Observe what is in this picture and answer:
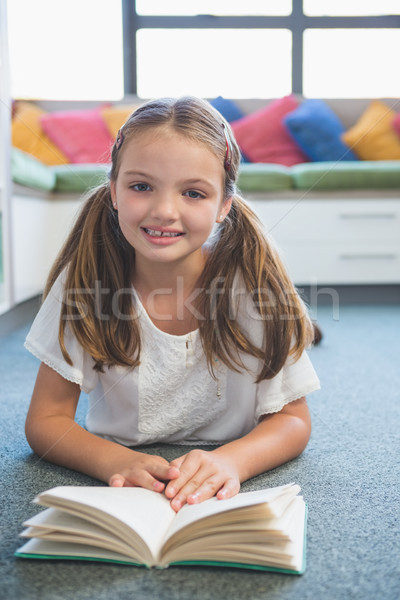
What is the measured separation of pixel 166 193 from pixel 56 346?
0.29 metres

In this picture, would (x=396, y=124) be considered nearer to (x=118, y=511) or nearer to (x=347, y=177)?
(x=347, y=177)

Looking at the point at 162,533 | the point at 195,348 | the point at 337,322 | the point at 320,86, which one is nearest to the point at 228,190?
the point at 195,348

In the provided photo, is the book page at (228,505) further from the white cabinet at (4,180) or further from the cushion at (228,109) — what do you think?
the cushion at (228,109)

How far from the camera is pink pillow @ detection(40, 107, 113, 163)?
309 cm

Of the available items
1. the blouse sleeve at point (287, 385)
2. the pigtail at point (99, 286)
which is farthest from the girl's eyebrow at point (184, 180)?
the blouse sleeve at point (287, 385)

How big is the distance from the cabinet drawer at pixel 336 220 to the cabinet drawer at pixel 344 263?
0.04 metres

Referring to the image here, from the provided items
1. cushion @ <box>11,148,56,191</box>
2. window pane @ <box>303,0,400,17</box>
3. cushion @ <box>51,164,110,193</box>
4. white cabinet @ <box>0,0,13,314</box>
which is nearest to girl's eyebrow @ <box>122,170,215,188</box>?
white cabinet @ <box>0,0,13,314</box>

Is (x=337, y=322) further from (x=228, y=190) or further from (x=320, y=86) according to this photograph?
(x=320, y=86)

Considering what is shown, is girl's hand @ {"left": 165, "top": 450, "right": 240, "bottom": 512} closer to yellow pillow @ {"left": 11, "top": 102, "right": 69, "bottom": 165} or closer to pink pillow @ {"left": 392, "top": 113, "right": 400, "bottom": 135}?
yellow pillow @ {"left": 11, "top": 102, "right": 69, "bottom": 165}

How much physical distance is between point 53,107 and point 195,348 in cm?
275

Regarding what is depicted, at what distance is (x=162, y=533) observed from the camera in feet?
2.19

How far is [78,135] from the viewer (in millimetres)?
3119

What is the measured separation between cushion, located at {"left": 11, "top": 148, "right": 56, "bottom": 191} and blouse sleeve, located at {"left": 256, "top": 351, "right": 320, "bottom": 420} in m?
1.37

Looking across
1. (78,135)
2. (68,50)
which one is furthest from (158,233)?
(68,50)
